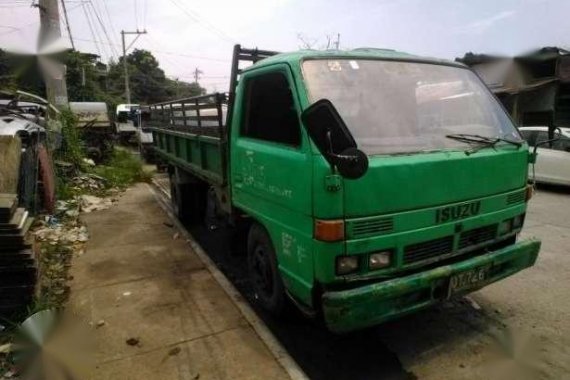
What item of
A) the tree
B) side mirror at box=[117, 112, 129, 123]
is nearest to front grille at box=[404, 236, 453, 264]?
the tree

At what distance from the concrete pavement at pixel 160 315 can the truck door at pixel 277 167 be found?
2.22ft

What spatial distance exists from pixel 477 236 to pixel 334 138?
150cm

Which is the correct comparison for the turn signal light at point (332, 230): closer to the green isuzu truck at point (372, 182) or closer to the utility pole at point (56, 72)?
the green isuzu truck at point (372, 182)

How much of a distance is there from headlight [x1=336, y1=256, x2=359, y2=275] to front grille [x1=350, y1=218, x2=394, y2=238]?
0.15 metres

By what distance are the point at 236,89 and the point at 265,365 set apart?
2303 mm

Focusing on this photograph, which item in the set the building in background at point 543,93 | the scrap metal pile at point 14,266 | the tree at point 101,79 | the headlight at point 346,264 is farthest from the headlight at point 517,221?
the building in background at point 543,93

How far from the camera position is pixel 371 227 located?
8.84 feet

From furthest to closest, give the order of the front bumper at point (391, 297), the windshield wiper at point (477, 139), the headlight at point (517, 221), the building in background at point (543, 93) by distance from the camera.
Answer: the building in background at point (543, 93), the headlight at point (517, 221), the windshield wiper at point (477, 139), the front bumper at point (391, 297)

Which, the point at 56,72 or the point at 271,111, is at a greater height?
the point at 56,72

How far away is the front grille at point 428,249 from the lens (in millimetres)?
2863

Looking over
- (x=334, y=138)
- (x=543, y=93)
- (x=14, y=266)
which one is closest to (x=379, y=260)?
(x=334, y=138)

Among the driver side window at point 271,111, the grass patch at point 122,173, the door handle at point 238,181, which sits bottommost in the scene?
the grass patch at point 122,173

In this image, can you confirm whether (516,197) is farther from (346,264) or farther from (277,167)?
(277,167)

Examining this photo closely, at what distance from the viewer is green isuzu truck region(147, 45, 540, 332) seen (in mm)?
2645
